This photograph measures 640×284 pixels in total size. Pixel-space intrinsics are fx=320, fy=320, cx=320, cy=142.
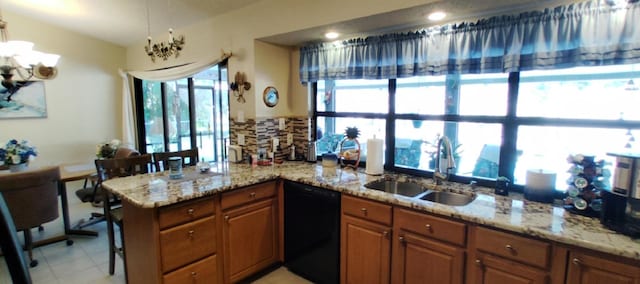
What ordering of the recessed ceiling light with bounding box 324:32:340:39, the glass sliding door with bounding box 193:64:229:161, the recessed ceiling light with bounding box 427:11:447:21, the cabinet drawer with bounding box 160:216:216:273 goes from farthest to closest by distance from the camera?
the glass sliding door with bounding box 193:64:229:161 < the recessed ceiling light with bounding box 324:32:340:39 < the recessed ceiling light with bounding box 427:11:447:21 < the cabinet drawer with bounding box 160:216:216:273

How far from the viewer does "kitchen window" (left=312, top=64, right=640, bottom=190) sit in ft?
6.62

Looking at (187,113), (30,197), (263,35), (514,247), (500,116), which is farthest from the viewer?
(187,113)

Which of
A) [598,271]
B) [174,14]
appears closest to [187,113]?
[174,14]

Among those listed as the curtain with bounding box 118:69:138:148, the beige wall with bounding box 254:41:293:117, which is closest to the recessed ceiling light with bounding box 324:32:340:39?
the beige wall with bounding box 254:41:293:117

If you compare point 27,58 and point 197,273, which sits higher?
point 27,58

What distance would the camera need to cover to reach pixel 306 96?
356 cm

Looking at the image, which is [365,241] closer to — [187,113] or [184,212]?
[184,212]

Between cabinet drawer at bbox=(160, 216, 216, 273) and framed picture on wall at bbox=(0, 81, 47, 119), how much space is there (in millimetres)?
4109

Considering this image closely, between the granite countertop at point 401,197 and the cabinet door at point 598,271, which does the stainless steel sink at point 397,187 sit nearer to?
the granite countertop at point 401,197

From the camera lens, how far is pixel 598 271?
1.53 m

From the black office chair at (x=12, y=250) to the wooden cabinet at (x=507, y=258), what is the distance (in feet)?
6.38

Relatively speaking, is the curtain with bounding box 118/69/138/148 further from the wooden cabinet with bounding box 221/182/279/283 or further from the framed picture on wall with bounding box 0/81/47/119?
the wooden cabinet with bounding box 221/182/279/283

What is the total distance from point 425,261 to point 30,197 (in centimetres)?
352

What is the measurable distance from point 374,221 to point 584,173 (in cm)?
129
